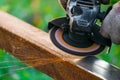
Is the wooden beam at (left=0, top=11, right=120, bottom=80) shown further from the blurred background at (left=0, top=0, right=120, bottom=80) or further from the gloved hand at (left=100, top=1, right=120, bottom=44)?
the blurred background at (left=0, top=0, right=120, bottom=80)

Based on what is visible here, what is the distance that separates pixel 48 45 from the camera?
4.89 feet

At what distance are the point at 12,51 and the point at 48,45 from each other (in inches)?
7.0

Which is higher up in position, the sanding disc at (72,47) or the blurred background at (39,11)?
the sanding disc at (72,47)

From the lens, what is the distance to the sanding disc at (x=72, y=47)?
4.80 ft

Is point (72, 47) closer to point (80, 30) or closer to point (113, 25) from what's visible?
point (80, 30)

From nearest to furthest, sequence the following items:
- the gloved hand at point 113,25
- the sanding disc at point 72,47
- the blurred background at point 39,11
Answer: the gloved hand at point 113,25 < the sanding disc at point 72,47 < the blurred background at point 39,11

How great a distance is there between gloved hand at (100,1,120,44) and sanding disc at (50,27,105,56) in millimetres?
87

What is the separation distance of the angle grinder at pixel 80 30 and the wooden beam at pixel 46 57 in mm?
31

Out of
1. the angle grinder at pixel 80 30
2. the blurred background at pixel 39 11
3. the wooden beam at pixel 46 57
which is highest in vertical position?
the angle grinder at pixel 80 30

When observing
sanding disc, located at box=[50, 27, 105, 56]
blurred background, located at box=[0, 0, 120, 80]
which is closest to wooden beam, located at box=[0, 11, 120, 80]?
sanding disc, located at box=[50, 27, 105, 56]

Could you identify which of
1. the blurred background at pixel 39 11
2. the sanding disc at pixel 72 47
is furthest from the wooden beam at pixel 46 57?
the blurred background at pixel 39 11

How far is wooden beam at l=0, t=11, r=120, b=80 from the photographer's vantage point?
139cm

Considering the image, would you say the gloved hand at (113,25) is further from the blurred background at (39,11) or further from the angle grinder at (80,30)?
the blurred background at (39,11)

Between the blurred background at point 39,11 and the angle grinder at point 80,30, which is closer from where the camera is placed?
the angle grinder at point 80,30
